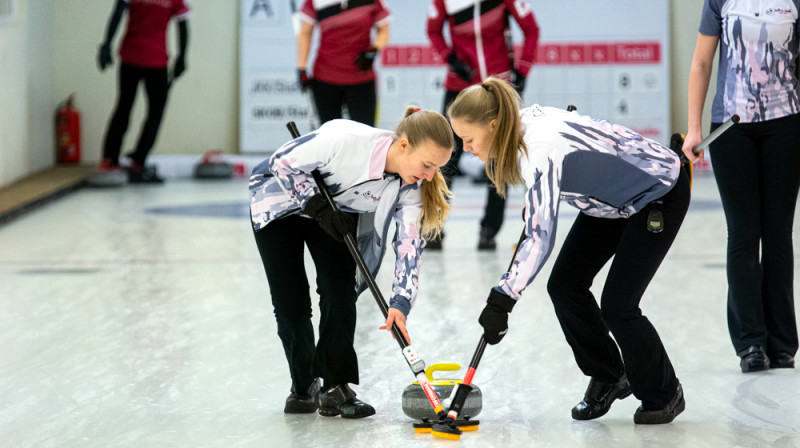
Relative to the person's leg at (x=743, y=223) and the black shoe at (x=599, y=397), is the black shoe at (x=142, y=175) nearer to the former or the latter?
the person's leg at (x=743, y=223)

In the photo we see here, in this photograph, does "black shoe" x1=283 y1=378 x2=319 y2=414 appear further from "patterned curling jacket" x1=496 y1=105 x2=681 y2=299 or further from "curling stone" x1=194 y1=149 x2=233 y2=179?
"curling stone" x1=194 y1=149 x2=233 y2=179

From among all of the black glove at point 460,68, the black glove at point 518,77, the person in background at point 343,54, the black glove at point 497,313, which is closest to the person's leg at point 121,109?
the person in background at point 343,54

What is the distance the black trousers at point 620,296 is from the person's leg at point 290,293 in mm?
650

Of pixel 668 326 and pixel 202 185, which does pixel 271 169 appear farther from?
pixel 202 185

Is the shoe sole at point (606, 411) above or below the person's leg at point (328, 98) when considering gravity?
below

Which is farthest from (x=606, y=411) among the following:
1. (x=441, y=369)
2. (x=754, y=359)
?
(x=754, y=359)

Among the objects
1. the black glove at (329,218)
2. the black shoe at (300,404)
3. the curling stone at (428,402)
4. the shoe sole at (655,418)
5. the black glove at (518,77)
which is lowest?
the black shoe at (300,404)

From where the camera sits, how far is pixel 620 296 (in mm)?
2391

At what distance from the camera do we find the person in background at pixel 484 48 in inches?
205

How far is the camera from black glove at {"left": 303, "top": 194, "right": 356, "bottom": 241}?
8.16ft

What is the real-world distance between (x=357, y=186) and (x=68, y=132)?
297 inches

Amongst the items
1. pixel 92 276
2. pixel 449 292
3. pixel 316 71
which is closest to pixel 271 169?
pixel 449 292

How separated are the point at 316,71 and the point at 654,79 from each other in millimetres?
4927

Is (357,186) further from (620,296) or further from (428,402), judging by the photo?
(620,296)
